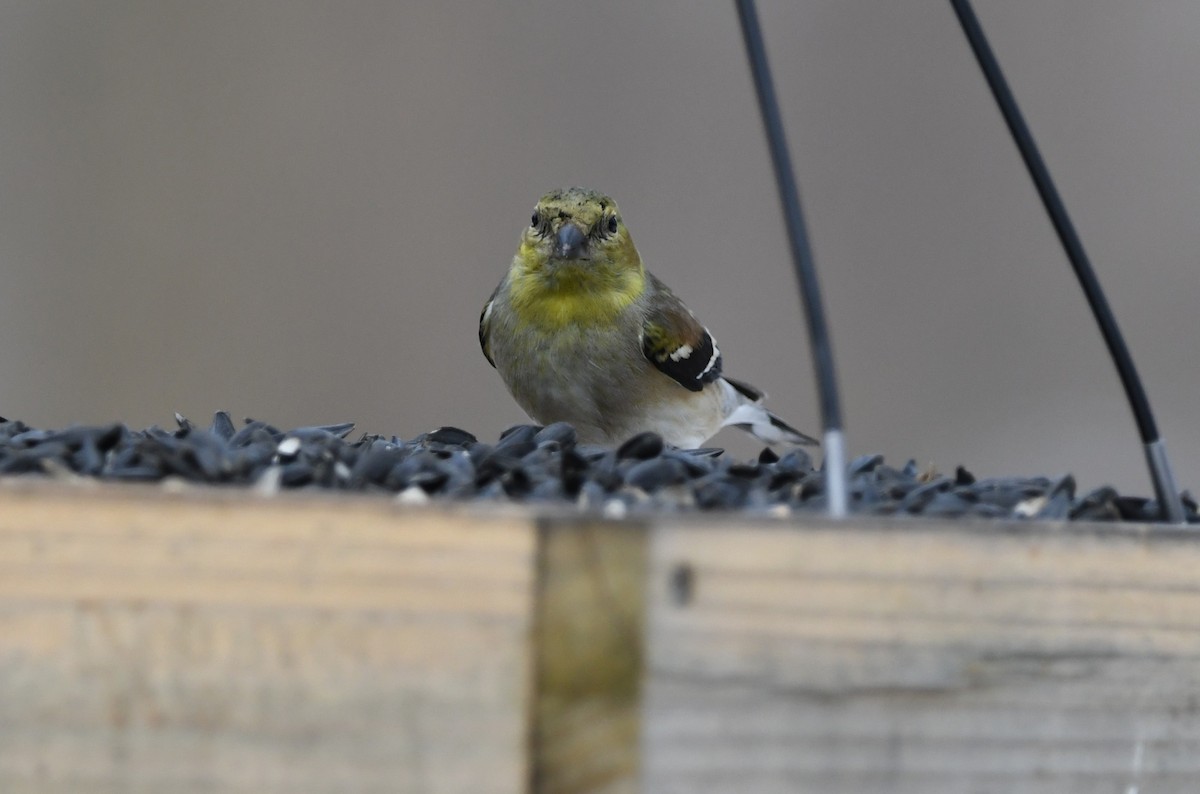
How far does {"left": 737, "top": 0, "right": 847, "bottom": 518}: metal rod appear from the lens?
1406 mm

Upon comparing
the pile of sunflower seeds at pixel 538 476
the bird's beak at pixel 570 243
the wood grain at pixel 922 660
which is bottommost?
the wood grain at pixel 922 660

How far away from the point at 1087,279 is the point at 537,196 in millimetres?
3554

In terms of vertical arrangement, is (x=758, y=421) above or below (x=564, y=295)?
below

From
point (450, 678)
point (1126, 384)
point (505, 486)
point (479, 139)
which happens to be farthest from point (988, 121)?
point (450, 678)

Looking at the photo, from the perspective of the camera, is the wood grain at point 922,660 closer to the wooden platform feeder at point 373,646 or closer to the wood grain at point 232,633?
the wooden platform feeder at point 373,646

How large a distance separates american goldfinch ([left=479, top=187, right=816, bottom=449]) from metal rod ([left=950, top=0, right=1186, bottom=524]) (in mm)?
1278

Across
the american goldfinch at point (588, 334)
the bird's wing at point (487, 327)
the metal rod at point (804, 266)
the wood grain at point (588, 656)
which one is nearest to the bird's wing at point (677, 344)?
the american goldfinch at point (588, 334)

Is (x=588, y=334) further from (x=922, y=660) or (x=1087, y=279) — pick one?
(x=922, y=660)

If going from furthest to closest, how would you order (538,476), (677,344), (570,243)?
(677,344) → (570,243) → (538,476)

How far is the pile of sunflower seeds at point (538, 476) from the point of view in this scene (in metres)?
1.56

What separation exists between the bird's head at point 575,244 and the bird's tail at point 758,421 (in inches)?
24.7

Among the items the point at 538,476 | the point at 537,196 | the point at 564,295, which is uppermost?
the point at 537,196

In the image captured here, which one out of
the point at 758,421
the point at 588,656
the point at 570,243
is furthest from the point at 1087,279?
the point at 758,421

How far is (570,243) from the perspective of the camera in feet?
9.76
